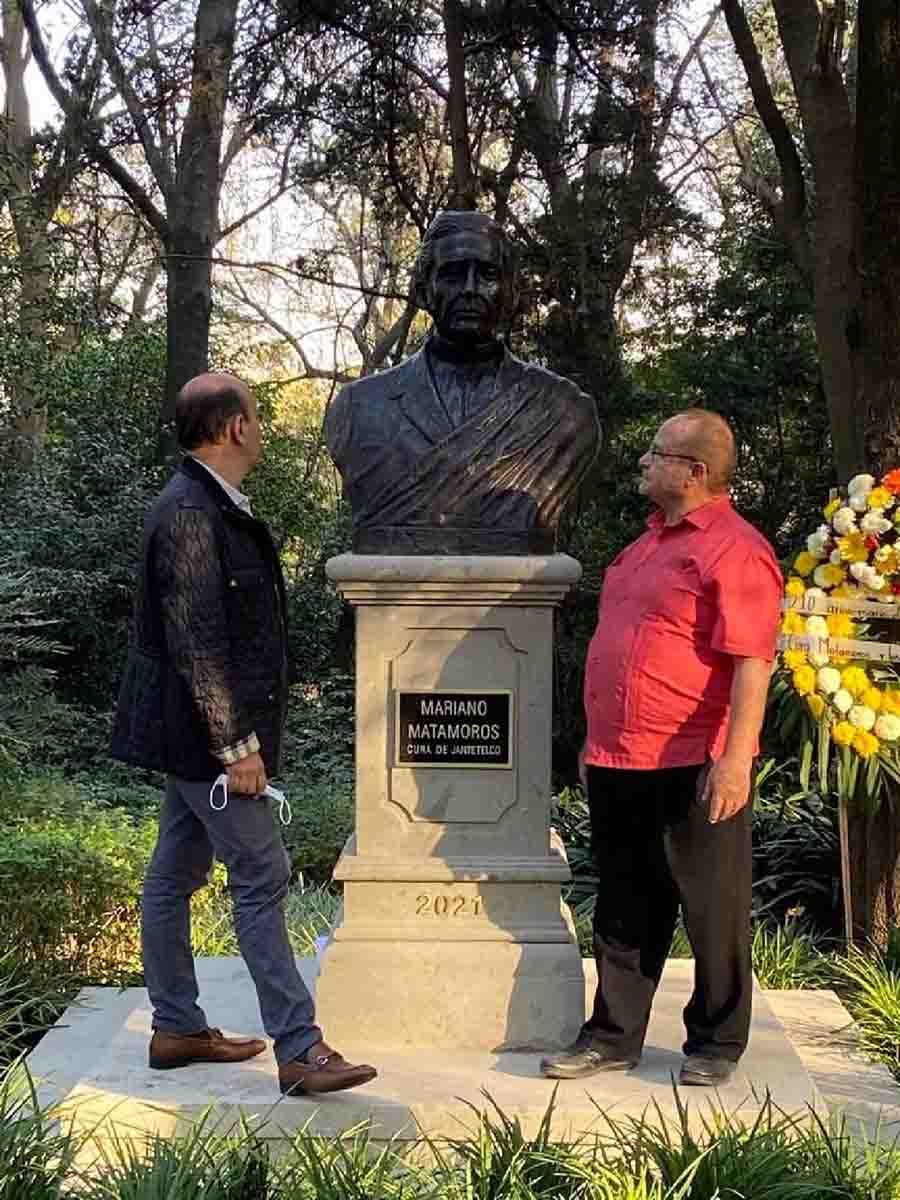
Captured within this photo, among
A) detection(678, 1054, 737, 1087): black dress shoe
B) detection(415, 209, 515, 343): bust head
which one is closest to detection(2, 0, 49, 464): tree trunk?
detection(415, 209, 515, 343): bust head

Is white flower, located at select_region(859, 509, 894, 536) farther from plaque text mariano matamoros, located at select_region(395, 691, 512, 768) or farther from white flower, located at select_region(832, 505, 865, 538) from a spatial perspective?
plaque text mariano matamoros, located at select_region(395, 691, 512, 768)

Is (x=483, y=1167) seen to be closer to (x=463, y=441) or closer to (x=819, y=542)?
(x=463, y=441)

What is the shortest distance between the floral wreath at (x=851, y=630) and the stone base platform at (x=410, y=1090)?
1150 millimetres

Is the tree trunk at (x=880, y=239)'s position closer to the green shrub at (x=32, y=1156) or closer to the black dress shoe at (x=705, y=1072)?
the black dress shoe at (x=705, y=1072)

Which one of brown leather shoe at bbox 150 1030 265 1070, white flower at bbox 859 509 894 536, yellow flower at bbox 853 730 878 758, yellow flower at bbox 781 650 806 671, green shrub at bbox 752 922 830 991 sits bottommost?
green shrub at bbox 752 922 830 991

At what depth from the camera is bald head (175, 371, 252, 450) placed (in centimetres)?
394

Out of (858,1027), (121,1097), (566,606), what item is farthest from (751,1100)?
(566,606)

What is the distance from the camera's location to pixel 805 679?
5258mm

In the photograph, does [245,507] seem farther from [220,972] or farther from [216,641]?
[220,972]

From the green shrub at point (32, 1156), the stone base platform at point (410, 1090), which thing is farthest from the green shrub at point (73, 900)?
the green shrub at point (32, 1156)

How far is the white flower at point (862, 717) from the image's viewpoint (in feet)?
17.1

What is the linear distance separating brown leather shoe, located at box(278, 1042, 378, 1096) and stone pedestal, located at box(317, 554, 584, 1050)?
52 centimetres

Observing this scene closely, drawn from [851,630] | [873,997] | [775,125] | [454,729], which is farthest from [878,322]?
[454,729]

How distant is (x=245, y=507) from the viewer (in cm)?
399
